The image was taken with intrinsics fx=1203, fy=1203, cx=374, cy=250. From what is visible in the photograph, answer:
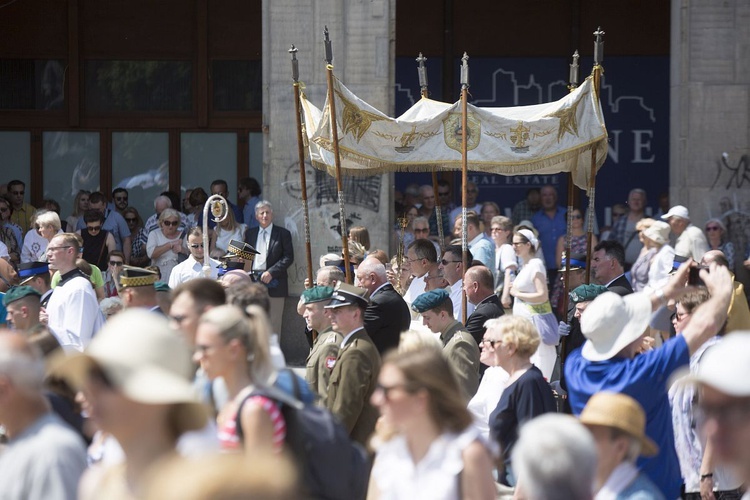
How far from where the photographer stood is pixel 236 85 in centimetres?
1719

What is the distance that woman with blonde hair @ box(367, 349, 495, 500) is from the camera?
383cm

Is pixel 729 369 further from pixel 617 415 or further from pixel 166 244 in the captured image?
pixel 166 244

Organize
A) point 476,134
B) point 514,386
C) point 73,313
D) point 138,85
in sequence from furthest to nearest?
point 138,85 → point 476,134 → point 73,313 → point 514,386

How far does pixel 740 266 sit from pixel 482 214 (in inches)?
119

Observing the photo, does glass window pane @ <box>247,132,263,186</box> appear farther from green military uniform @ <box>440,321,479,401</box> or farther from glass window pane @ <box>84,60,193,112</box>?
green military uniform @ <box>440,321,479,401</box>

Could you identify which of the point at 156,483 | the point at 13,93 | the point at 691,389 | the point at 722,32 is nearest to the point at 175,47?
the point at 13,93

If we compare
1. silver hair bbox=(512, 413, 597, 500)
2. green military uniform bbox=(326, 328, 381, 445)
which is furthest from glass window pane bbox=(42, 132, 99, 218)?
silver hair bbox=(512, 413, 597, 500)

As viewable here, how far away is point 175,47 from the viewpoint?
1706 centimetres

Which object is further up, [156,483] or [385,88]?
[385,88]

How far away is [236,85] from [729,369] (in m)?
14.8

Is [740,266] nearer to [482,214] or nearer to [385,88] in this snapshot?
[482,214]

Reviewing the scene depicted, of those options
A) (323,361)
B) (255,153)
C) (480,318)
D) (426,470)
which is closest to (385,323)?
(480,318)

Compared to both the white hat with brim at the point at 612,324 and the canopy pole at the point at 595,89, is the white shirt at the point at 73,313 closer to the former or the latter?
the white hat with brim at the point at 612,324

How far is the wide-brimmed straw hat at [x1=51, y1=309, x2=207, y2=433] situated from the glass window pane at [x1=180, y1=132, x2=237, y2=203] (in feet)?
45.7
